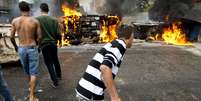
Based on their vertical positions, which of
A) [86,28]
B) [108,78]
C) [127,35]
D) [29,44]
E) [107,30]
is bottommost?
[107,30]

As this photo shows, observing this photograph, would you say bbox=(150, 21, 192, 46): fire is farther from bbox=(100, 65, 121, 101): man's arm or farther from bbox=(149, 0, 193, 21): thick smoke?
bbox=(100, 65, 121, 101): man's arm

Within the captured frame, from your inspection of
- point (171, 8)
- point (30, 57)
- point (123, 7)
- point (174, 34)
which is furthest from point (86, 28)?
point (30, 57)

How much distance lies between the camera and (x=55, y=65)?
331 inches

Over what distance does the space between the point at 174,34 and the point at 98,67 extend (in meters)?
17.6

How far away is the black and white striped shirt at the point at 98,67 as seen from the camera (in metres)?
3.87

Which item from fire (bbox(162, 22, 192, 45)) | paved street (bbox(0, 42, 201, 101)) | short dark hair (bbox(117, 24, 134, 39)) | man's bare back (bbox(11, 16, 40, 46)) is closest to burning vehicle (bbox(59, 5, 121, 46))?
fire (bbox(162, 22, 192, 45))

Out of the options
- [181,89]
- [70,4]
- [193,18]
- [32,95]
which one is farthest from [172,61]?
[70,4]

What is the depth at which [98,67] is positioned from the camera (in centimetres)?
397

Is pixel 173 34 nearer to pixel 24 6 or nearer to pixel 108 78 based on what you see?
pixel 24 6

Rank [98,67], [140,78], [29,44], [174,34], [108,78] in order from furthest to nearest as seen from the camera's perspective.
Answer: [174,34] → [140,78] → [29,44] → [98,67] → [108,78]

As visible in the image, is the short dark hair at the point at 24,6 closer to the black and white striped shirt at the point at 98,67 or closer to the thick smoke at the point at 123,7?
the black and white striped shirt at the point at 98,67

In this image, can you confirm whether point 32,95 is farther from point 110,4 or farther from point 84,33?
point 110,4

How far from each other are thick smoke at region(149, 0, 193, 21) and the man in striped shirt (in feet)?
61.0

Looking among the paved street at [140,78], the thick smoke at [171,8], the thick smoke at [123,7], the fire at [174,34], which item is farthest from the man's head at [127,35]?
the thick smoke at [123,7]
